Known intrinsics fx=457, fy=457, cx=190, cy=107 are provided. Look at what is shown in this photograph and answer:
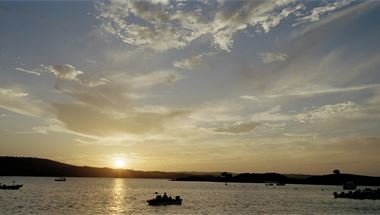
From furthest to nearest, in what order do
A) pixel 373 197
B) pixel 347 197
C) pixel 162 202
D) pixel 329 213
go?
pixel 347 197 < pixel 373 197 < pixel 162 202 < pixel 329 213

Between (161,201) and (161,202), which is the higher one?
(161,201)

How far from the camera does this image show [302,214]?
9044 centimetres

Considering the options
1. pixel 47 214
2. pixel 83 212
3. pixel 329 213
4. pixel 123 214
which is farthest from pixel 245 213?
pixel 47 214

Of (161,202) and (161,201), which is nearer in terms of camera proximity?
(161,202)

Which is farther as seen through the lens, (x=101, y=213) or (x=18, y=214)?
(x=101, y=213)

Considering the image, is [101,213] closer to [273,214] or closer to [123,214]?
[123,214]

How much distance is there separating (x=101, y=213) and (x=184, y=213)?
1569cm

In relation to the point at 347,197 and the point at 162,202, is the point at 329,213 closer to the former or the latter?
the point at 162,202

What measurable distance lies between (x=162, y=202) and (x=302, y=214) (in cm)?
3056

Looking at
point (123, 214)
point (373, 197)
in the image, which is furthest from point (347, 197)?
point (123, 214)

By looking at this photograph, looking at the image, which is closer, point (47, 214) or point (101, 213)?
point (47, 214)

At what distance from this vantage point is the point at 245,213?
90750 millimetres

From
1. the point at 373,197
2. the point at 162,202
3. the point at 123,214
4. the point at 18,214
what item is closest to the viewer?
the point at 18,214

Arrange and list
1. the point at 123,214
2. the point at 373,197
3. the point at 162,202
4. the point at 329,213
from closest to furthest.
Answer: the point at 123,214, the point at 329,213, the point at 162,202, the point at 373,197
